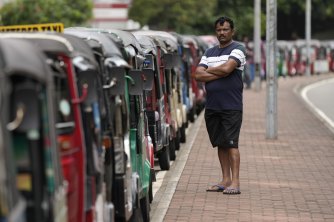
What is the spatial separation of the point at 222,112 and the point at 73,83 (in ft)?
16.9

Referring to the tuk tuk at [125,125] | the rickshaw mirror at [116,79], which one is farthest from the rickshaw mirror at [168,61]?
the rickshaw mirror at [116,79]

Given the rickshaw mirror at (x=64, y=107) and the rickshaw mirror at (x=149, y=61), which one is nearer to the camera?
the rickshaw mirror at (x=64, y=107)

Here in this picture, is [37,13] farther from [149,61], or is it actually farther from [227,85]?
[227,85]

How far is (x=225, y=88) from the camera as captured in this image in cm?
1170

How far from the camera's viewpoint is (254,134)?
798 inches

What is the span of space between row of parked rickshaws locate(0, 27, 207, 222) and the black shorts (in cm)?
89

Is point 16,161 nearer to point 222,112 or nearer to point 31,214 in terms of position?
point 31,214

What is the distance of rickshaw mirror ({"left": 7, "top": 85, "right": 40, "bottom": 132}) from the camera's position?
532cm

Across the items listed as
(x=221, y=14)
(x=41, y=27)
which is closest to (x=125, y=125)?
(x=41, y=27)

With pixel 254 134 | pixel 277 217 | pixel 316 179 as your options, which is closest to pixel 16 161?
pixel 277 217

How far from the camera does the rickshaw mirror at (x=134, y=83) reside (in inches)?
374

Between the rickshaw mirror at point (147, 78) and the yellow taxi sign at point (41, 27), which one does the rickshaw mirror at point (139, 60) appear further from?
the yellow taxi sign at point (41, 27)

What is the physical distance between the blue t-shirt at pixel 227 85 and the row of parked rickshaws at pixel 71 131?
32.1 inches

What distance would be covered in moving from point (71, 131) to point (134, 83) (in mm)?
3032
